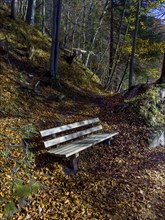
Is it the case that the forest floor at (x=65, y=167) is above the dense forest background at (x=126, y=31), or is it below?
below

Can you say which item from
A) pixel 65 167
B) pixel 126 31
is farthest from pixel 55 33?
pixel 126 31

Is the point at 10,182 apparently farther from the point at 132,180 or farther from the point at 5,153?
the point at 132,180

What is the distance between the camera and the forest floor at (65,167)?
4.12 meters

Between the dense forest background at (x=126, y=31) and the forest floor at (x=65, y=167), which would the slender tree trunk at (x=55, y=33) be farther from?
the dense forest background at (x=126, y=31)

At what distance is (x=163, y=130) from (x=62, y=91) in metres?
4.51

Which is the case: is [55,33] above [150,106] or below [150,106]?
above

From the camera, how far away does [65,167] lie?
5328 millimetres

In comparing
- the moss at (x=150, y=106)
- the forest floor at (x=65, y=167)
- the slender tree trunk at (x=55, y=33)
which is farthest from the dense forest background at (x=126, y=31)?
the forest floor at (x=65, y=167)

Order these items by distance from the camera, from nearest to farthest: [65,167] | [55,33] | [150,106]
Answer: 1. [65,167]
2. [150,106]
3. [55,33]

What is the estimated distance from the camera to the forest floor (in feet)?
13.5

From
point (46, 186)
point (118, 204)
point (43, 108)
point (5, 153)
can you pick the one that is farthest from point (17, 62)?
point (118, 204)

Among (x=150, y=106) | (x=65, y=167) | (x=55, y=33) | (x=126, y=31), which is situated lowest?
(x=65, y=167)

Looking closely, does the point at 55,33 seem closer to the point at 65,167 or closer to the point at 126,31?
the point at 65,167

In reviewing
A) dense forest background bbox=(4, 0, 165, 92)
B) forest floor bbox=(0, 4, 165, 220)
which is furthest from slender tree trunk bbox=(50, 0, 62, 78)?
dense forest background bbox=(4, 0, 165, 92)
